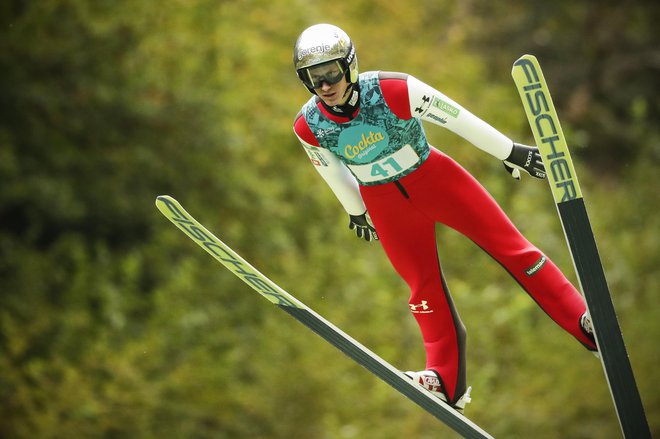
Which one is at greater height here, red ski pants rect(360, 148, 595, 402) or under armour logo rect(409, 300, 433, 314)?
red ski pants rect(360, 148, 595, 402)

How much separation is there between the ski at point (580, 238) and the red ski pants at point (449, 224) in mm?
185

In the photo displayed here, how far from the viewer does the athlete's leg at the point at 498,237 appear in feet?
13.2

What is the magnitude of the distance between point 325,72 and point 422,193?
2.36 ft

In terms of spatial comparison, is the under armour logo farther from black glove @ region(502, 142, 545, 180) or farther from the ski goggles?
the ski goggles

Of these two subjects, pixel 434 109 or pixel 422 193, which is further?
pixel 422 193

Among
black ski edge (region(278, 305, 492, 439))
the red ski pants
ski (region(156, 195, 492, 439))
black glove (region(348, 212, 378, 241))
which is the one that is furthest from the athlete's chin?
black ski edge (region(278, 305, 492, 439))

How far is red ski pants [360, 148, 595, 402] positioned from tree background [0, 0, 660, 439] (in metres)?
4.61

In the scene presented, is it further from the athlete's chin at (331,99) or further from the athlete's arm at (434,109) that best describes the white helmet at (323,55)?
the athlete's arm at (434,109)

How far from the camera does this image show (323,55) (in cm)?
371

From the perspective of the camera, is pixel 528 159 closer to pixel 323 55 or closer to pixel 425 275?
pixel 425 275

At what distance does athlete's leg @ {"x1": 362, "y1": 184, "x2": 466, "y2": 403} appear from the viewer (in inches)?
161

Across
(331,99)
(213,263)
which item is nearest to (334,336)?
(331,99)

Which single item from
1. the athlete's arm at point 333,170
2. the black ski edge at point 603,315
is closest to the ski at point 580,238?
the black ski edge at point 603,315

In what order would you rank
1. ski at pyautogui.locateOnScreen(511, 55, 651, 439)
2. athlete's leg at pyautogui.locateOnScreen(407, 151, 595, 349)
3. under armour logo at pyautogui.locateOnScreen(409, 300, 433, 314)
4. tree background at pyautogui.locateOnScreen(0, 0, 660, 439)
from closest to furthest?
ski at pyautogui.locateOnScreen(511, 55, 651, 439)
athlete's leg at pyautogui.locateOnScreen(407, 151, 595, 349)
under armour logo at pyautogui.locateOnScreen(409, 300, 433, 314)
tree background at pyautogui.locateOnScreen(0, 0, 660, 439)
